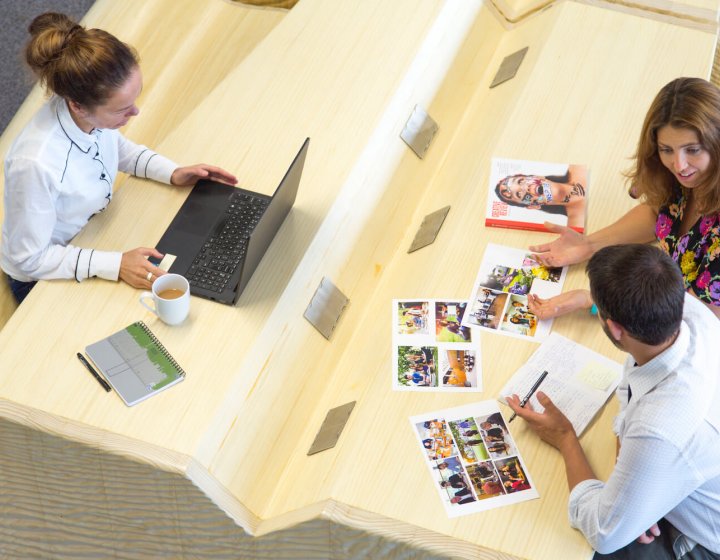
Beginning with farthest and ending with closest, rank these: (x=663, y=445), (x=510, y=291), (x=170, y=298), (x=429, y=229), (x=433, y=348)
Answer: (x=429, y=229) → (x=510, y=291) → (x=433, y=348) → (x=170, y=298) → (x=663, y=445)

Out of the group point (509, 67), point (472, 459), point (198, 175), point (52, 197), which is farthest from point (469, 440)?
point (509, 67)

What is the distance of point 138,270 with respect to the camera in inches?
77.9

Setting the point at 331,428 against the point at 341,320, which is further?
the point at 341,320

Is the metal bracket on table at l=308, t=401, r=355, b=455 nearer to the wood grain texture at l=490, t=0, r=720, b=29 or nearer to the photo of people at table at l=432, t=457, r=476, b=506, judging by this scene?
the photo of people at table at l=432, t=457, r=476, b=506

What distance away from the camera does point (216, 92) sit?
243 centimetres

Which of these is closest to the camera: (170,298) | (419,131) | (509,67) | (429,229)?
(170,298)

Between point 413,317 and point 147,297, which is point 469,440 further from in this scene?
point 147,297

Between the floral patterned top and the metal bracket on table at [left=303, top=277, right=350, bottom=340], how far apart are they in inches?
33.9

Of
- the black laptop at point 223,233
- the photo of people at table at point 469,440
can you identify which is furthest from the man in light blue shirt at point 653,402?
the black laptop at point 223,233

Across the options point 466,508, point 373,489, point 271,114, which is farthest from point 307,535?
point 271,114

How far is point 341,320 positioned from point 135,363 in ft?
1.76

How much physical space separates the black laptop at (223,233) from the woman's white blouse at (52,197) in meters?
0.18

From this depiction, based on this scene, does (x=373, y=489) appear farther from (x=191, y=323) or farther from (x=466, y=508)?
(x=191, y=323)

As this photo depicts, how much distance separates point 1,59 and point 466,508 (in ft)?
9.66
